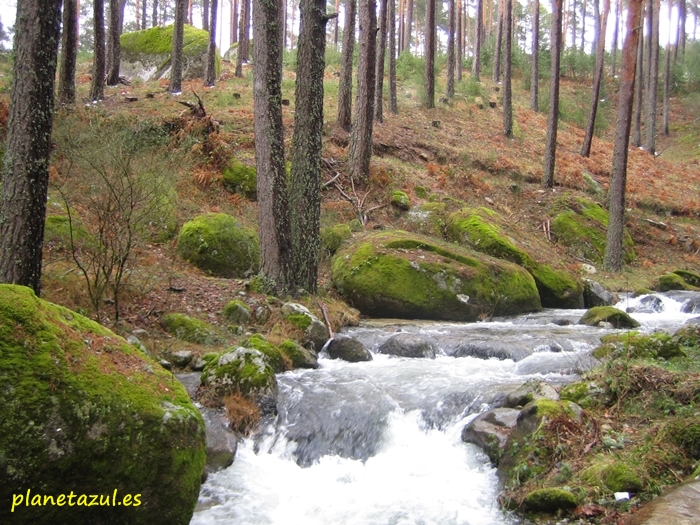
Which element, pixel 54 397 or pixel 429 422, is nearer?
pixel 54 397

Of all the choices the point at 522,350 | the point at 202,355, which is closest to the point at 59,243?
the point at 202,355

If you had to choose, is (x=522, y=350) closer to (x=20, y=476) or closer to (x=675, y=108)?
(x=20, y=476)

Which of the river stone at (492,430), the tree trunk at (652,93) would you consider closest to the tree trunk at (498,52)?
the tree trunk at (652,93)

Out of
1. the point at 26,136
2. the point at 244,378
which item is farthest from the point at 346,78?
the point at 244,378

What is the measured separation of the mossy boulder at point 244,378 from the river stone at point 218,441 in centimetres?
33

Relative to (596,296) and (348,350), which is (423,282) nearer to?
(348,350)

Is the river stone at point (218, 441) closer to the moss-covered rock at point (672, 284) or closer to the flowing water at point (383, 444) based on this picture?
the flowing water at point (383, 444)

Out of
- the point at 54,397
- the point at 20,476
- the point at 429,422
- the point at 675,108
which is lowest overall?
the point at 429,422

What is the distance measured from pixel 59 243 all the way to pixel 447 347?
20.2ft

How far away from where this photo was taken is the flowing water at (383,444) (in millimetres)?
4590

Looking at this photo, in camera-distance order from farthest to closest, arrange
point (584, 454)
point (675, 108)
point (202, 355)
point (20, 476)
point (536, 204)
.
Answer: point (675, 108), point (536, 204), point (202, 355), point (584, 454), point (20, 476)

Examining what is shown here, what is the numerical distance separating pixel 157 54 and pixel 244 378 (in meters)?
23.6

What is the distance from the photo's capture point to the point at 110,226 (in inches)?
281

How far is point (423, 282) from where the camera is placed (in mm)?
11414
